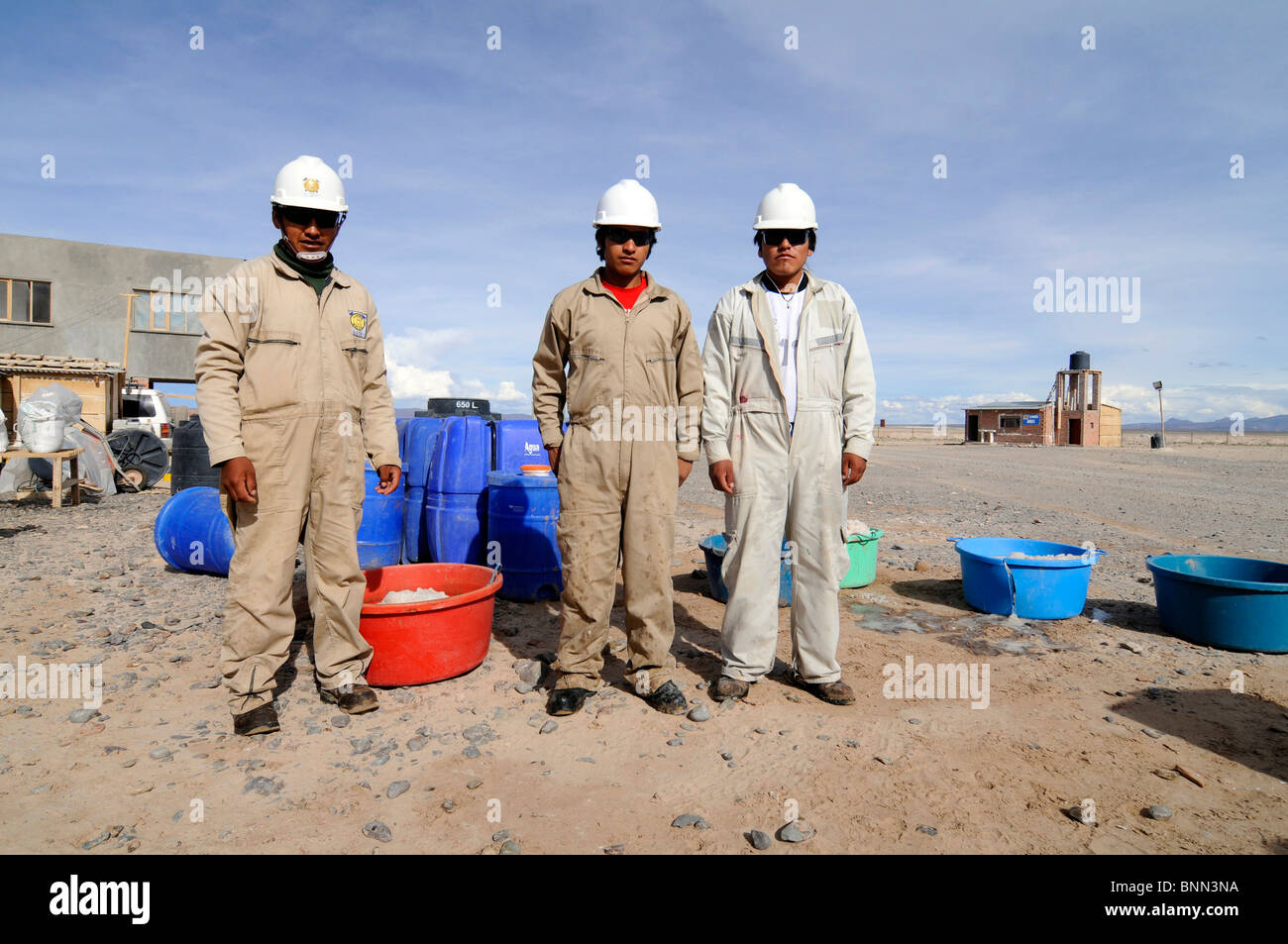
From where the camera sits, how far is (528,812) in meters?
2.53

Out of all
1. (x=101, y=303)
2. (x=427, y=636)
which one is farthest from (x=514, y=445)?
(x=101, y=303)

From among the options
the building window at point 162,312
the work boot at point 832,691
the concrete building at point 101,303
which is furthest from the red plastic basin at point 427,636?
the building window at point 162,312

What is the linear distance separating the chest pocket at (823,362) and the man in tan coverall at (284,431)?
7.18 feet

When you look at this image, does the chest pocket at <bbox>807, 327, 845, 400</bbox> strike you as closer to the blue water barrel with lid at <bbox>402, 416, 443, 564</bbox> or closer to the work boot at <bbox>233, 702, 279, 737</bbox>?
the work boot at <bbox>233, 702, 279, 737</bbox>

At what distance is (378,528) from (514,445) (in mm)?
1214

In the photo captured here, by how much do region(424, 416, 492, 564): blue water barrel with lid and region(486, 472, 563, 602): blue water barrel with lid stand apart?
135 millimetres

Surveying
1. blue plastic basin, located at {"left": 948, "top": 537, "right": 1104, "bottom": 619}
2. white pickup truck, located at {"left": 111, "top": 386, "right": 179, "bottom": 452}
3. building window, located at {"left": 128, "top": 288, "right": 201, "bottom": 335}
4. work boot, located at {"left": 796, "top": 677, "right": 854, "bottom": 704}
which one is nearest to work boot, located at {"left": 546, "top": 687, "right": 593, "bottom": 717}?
work boot, located at {"left": 796, "top": 677, "right": 854, "bottom": 704}

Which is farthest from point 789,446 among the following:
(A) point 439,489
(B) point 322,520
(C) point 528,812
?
(A) point 439,489

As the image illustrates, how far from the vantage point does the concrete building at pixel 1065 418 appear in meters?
41.1

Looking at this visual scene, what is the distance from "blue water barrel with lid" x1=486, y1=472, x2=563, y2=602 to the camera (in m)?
5.05

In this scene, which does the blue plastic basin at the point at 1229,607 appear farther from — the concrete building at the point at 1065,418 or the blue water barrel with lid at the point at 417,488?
the concrete building at the point at 1065,418
